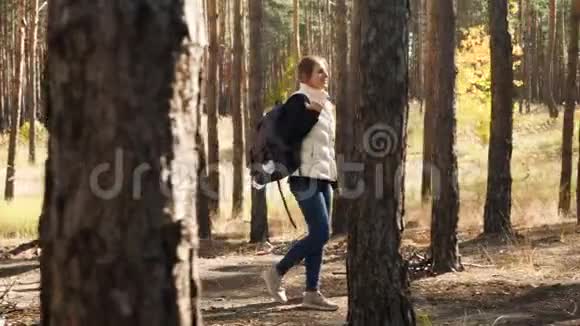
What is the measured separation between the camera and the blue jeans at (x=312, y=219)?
6.22m

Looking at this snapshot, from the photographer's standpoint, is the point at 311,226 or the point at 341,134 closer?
the point at 311,226

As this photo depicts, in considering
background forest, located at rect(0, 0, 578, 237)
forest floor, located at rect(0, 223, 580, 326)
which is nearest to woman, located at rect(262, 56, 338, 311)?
forest floor, located at rect(0, 223, 580, 326)

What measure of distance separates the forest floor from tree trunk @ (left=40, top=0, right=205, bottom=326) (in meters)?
3.15

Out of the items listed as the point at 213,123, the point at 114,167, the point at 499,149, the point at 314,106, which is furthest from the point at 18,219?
the point at 114,167

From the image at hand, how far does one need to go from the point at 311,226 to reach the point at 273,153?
1.98 feet

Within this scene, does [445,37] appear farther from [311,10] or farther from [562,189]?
[311,10]

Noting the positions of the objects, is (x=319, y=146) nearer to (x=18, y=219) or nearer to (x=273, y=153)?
(x=273, y=153)

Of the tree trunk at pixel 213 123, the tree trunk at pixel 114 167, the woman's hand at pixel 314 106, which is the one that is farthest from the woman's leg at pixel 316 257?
the tree trunk at pixel 213 123

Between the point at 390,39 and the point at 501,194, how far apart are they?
6.67 meters

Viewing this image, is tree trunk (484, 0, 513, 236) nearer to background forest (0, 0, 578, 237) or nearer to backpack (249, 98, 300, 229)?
background forest (0, 0, 578, 237)

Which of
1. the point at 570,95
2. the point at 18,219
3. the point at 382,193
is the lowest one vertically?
the point at 18,219

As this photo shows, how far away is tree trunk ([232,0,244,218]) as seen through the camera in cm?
1767

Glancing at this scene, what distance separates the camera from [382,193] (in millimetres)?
Answer: 5461

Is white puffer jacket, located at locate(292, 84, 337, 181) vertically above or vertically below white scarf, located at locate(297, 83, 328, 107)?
below
